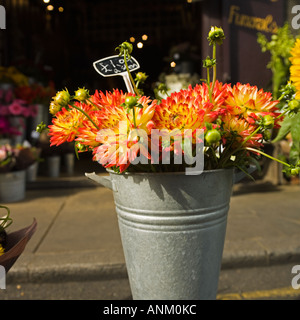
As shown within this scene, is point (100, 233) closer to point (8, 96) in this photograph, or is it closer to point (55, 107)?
point (55, 107)

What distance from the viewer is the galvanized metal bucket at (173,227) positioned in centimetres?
98

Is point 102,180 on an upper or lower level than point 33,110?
lower

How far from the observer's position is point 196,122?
0.89 metres

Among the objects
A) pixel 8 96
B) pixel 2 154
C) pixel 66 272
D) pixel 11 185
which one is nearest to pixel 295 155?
pixel 66 272

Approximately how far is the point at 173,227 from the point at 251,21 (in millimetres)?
4507

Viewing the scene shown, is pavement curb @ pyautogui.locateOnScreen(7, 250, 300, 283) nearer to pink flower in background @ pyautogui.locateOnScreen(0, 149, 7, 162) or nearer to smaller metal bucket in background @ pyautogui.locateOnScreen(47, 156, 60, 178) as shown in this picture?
pink flower in background @ pyautogui.locateOnScreen(0, 149, 7, 162)

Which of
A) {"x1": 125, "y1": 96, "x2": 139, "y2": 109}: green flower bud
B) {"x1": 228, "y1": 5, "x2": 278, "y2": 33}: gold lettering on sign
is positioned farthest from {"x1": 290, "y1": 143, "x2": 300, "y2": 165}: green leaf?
{"x1": 228, "y1": 5, "x2": 278, "y2": 33}: gold lettering on sign

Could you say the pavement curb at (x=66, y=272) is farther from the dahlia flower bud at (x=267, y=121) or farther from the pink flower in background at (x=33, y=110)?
the pink flower in background at (x=33, y=110)

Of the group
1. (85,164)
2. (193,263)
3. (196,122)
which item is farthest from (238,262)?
(85,164)

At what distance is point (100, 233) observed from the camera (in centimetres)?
317

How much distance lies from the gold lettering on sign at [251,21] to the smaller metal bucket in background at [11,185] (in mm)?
3240

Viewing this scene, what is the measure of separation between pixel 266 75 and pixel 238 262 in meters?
3.17

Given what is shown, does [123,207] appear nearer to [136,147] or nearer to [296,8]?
[136,147]

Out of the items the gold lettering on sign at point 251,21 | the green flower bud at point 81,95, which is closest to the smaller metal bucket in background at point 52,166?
the gold lettering on sign at point 251,21
